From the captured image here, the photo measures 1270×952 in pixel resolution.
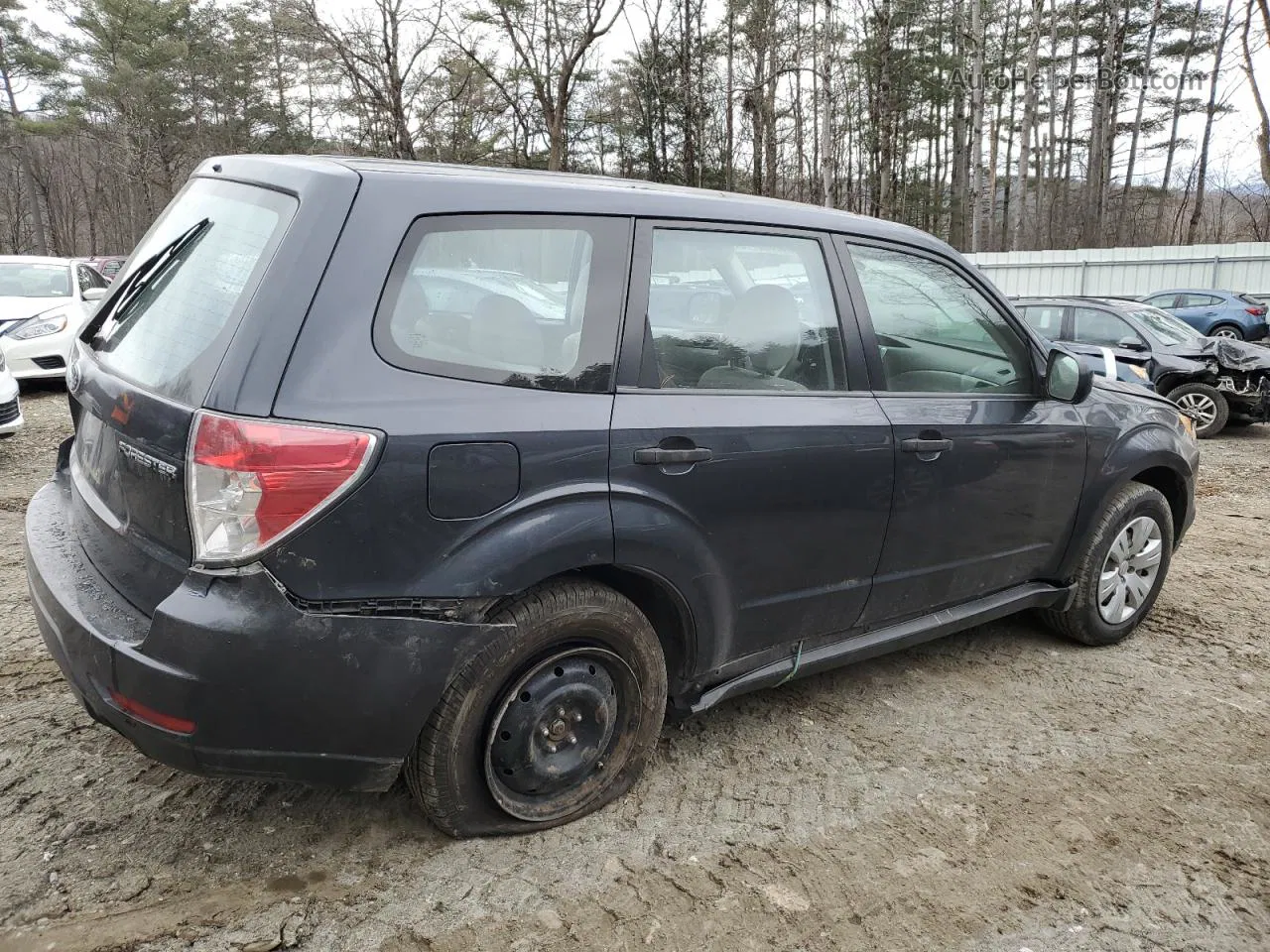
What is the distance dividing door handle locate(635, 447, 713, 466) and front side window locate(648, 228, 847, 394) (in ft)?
0.66

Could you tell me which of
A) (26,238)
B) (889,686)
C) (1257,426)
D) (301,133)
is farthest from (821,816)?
(26,238)

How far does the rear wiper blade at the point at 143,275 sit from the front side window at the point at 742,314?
4.34ft

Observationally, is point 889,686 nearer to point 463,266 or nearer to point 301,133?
point 463,266

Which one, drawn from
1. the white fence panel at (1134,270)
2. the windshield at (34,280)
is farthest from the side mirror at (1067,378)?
the white fence panel at (1134,270)

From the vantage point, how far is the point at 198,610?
6.68ft

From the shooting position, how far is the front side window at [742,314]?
2.69 m

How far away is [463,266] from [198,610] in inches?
41.2

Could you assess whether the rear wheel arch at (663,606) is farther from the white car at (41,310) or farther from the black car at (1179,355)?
the white car at (41,310)

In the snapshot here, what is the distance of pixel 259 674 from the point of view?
205 cm

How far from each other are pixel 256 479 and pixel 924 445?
2.16 meters

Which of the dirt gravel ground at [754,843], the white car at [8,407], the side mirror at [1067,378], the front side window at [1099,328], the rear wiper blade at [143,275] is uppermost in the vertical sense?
the rear wiper blade at [143,275]

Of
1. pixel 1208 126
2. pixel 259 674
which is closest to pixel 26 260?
pixel 259 674

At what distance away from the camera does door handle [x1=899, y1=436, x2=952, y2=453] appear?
310cm

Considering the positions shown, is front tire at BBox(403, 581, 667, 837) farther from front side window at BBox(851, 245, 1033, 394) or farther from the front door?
front side window at BBox(851, 245, 1033, 394)
